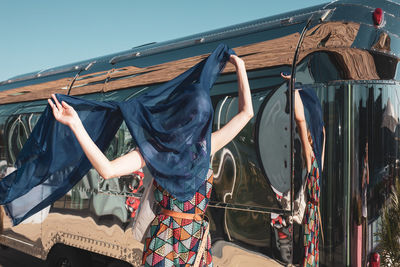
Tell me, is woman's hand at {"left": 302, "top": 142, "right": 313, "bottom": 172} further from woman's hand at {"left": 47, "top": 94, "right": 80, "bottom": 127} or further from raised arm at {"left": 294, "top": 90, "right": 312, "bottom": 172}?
woman's hand at {"left": 47, "top": 94, "right": 80, "bottom": 127}

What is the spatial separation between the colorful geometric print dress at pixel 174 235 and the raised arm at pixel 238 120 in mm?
271

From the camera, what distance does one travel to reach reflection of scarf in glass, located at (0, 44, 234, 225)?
95.8 inches

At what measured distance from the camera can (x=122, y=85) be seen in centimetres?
416

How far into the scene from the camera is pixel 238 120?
2725mm

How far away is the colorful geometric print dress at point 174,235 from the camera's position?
8.62 ft

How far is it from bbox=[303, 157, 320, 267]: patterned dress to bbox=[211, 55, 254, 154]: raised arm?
516 millimetres

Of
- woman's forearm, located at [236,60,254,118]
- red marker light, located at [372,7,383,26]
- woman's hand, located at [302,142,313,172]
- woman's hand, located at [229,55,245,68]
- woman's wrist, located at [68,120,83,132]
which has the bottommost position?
woman's hand, located at [302,142,313,172]

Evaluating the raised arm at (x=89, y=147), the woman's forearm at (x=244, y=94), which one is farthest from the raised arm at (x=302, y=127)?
the raised arm at (x=89, y=147)

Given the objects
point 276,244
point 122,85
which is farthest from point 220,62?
point 122,85

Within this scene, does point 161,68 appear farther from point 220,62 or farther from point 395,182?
point 395,182

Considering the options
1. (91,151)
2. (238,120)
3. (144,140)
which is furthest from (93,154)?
(238,120)

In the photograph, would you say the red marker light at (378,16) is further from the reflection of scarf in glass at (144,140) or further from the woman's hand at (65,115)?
the woman's hand at (65,115)

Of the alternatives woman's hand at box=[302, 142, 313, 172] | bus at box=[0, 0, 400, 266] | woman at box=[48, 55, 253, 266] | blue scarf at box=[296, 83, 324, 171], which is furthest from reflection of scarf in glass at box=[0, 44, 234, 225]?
woman's hand at box=[302, 142, 313, 172]

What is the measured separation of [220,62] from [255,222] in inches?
42.5
